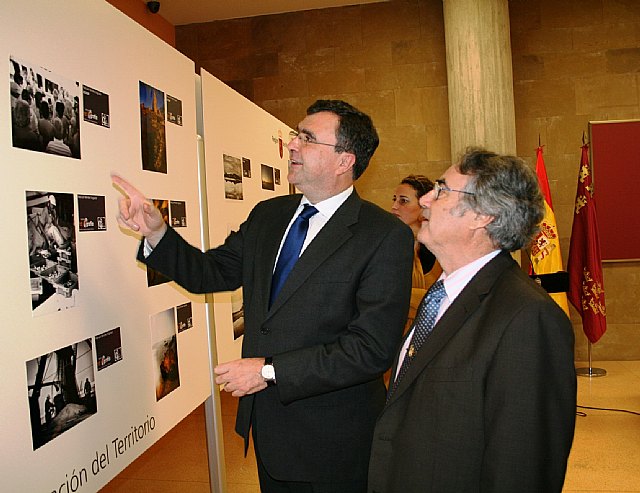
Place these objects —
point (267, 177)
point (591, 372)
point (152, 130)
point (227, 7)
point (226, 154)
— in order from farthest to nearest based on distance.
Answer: point (227, 7), point (591, 372), point (267, 177), point (226, 154), point (152, 130)

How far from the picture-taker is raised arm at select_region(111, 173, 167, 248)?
6.22ft

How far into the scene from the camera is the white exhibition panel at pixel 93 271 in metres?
1.58

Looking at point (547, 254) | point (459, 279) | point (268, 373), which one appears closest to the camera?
point (459, 279)

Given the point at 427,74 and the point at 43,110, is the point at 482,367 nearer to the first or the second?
the point at 43,110

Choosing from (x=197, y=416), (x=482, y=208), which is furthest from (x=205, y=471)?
(x=482, y=208)

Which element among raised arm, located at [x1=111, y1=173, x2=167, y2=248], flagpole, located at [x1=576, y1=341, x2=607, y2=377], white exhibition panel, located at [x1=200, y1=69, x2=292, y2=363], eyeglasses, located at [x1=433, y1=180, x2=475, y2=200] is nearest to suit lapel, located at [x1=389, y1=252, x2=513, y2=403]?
eyeglasses, located at [x1=433, y1=180, x2=475, y2=200]

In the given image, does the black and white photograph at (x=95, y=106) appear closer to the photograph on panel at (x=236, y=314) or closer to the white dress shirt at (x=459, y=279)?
the white dress shirt at (x=459, y=279)

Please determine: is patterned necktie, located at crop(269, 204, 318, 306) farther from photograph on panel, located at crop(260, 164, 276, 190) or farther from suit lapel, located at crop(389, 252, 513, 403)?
photograph on panel, located at crop(260, 164, 276, 190)

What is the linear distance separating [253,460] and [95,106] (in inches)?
120

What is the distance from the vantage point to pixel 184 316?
2.69m

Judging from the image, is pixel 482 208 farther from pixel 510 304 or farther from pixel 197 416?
pixel 197 416

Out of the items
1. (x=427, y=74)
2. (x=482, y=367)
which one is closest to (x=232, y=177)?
(x=482, y=367)

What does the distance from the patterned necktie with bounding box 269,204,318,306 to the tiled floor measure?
220cm

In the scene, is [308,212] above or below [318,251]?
above
